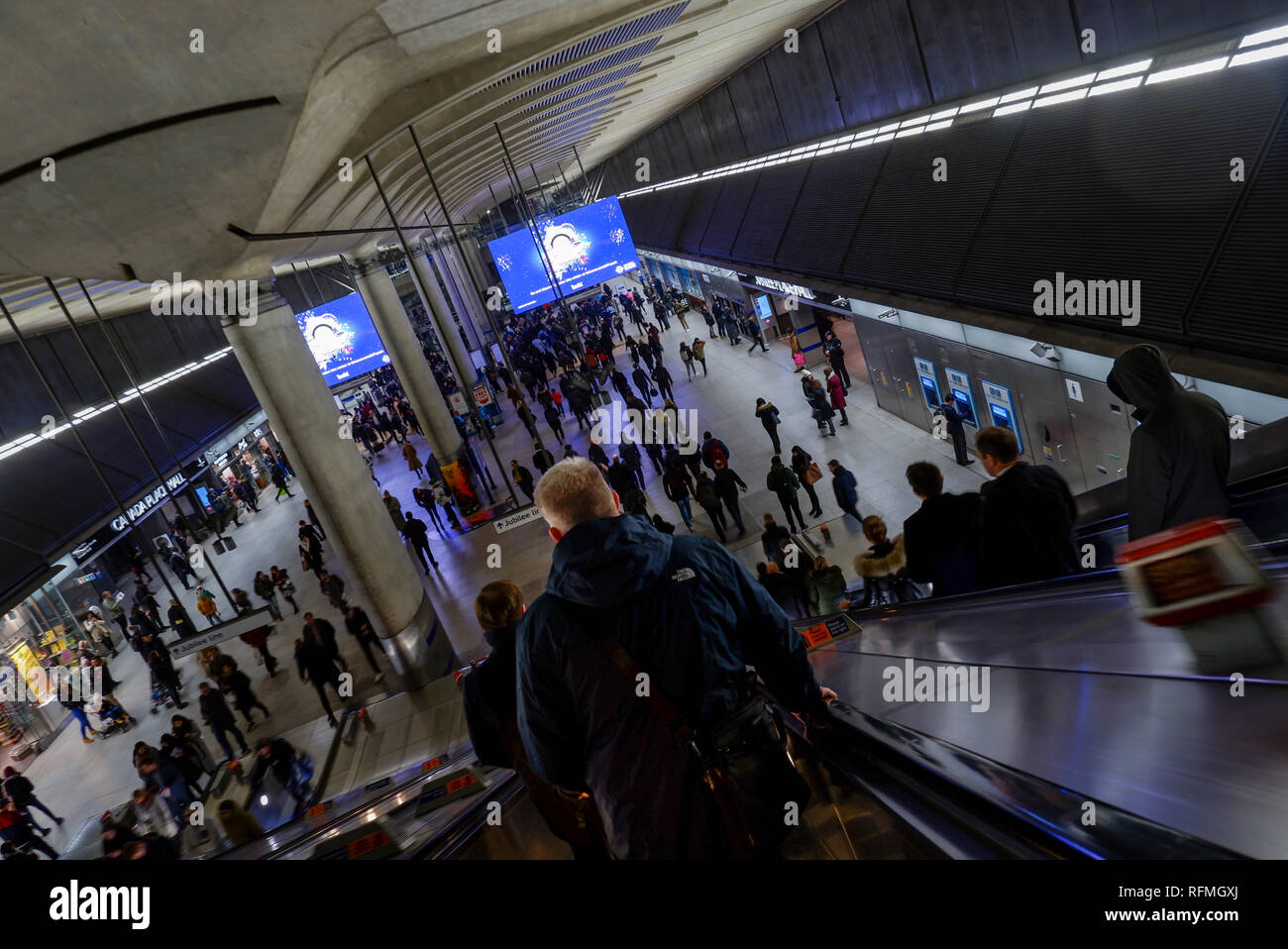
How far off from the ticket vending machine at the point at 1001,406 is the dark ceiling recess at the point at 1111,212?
4.97ft

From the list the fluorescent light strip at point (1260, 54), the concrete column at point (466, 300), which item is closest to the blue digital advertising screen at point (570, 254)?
the concrete column at point (466, 300)

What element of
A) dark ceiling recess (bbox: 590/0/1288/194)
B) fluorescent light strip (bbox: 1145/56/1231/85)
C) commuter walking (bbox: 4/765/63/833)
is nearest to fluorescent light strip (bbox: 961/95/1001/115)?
dark ceiling recess (bbox: 590/0/1288/194)

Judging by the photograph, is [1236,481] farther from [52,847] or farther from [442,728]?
[52,847]

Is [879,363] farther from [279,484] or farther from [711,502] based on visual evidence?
[279,484]

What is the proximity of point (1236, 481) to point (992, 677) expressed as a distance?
2.33 meters

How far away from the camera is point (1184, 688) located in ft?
7.69

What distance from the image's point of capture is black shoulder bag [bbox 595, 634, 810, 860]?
2.28 metres

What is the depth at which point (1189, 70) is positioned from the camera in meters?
7.99

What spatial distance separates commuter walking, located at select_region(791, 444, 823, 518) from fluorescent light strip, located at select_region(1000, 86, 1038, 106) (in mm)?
5658

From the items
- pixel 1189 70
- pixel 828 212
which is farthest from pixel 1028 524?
pixel 828 212

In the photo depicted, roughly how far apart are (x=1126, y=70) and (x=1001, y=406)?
4.58m

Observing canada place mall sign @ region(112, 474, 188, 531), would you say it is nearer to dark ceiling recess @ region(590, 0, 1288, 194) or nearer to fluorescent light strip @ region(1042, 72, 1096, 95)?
dark ceiling recess @ region(590, 0, 1288, 194)

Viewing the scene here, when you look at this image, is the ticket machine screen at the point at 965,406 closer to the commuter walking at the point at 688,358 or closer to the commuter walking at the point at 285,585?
the commuter walking at the point at 688,358
